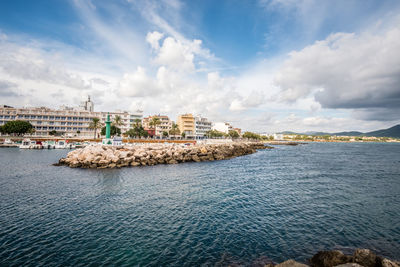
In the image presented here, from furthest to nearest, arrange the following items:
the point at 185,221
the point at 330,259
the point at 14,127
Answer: the point at 14,127
the point at 185,221
the point at 330,259

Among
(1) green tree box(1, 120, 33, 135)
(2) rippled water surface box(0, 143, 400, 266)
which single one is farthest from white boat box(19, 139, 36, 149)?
(2) rippled water surface box(0, 143, 400, 266)

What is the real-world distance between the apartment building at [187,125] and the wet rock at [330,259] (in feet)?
454

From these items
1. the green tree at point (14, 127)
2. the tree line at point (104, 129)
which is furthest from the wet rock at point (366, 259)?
the green tree at point (14, 127)

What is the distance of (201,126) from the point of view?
15862cm

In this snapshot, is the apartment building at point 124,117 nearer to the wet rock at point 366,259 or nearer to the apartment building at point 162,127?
the apartment building at point 162,127

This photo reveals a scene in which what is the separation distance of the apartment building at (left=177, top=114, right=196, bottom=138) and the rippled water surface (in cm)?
12264

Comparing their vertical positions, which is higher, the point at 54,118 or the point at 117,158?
the point at 54,118

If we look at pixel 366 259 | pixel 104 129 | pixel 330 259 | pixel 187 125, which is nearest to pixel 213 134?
pixel 187 125

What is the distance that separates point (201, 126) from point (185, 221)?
14421cm

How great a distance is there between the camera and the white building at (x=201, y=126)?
155 meters

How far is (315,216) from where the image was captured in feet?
53.0

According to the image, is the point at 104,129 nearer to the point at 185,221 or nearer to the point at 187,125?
the point at 187,125

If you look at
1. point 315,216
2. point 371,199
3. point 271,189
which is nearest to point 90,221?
point 315,216

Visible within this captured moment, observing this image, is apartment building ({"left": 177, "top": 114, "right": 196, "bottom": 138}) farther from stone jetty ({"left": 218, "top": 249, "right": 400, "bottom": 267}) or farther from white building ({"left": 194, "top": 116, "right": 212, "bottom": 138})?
stone jetty ({"left": 218, "top": 249, "right": 400, "bottom": 267})
